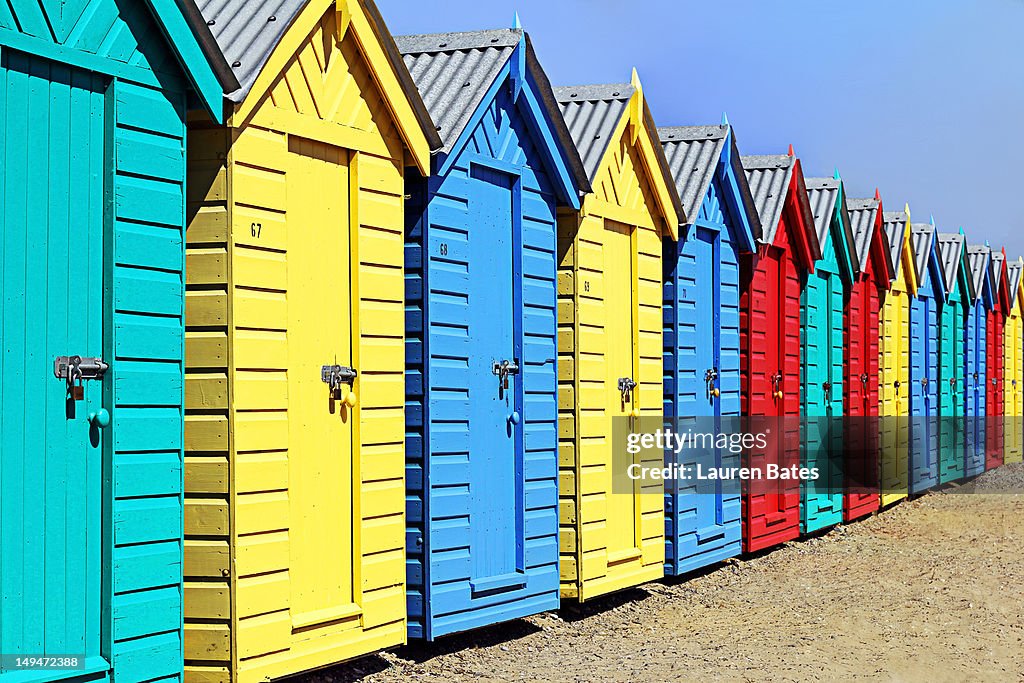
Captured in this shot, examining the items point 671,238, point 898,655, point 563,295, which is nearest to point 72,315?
point 563,295

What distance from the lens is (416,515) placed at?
8.46 meters

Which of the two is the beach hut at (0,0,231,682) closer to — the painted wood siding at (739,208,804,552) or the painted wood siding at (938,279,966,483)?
the painted wood siding at (739,208,804,552)

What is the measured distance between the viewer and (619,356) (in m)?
11.2

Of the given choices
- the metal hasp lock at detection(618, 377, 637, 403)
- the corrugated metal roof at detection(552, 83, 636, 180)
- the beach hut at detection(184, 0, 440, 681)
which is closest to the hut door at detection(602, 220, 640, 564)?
the metal hasp lock at detection(618, 377, 637, 403)

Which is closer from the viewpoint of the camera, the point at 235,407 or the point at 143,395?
the point at 143,395

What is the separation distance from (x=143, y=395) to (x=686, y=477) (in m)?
7.26

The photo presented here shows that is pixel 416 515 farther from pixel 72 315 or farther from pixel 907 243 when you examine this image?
pixel 907 243

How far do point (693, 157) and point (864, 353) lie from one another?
22.3 feet

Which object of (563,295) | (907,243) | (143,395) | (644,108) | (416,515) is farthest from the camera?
(907,243)

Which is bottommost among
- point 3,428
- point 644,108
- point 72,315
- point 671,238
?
point 3,428

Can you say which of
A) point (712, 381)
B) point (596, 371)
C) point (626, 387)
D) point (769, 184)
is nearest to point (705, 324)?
point (712, 381)

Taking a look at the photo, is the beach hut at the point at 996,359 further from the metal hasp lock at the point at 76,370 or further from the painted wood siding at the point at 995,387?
the metal hasp lock at the point at 76,370

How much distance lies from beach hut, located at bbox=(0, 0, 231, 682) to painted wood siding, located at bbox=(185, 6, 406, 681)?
0.81ft

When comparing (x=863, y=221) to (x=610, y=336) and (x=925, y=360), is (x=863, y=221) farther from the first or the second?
(x=610, y=336)
